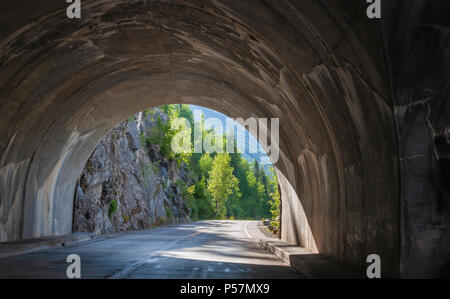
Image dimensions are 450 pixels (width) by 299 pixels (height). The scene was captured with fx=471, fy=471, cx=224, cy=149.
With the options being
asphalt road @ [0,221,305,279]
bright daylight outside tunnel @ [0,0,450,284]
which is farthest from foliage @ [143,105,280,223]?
asphalt road @ [0,221,305,279]

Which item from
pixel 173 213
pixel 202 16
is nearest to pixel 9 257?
pixel 202 16

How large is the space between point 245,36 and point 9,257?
7.81 m

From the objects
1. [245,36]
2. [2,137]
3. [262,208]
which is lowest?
[262,208]

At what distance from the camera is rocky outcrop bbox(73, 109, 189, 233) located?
78.4ft

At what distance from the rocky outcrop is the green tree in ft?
107

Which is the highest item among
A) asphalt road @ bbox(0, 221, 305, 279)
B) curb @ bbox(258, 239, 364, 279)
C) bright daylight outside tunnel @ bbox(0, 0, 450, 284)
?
bright daylight outside tunnel @ bbox(0, 0, 450, 284)

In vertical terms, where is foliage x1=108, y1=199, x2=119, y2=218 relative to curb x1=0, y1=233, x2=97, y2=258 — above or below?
above

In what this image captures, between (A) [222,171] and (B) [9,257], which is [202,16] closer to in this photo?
(B) [9,257]

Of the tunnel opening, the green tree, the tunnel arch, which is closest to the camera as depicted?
the tunnel arch

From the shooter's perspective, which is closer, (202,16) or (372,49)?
(372,49)

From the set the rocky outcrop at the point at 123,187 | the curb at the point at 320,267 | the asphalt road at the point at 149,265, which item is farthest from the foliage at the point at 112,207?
the curb at the point at 320,267

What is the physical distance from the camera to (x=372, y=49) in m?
6.58

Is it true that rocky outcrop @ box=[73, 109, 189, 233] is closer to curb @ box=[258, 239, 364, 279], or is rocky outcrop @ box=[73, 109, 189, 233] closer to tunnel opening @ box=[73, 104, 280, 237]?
tunnel opening @ box=[73, 104, 280, 237]

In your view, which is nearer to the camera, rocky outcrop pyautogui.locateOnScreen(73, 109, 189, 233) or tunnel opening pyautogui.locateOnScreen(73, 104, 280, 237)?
rocky outcrop pyautogui.locateOnScreen(73, 109, 189, 233)
